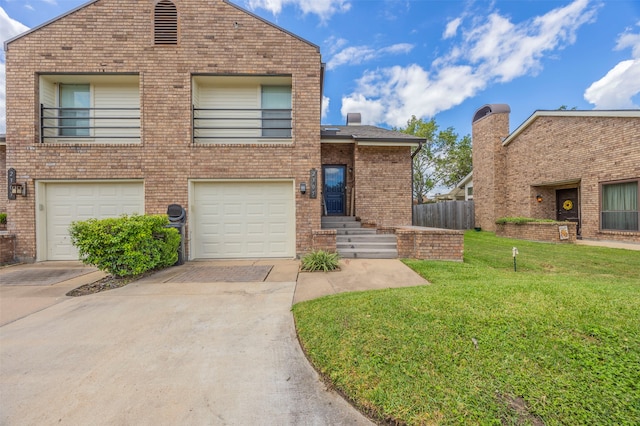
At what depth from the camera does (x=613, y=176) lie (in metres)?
9.30

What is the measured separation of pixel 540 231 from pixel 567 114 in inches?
206

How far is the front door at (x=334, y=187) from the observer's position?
9828mm

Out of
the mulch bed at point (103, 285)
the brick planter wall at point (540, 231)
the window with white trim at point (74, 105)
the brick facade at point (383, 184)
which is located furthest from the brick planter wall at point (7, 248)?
the brick planter wall at point (540, 231)

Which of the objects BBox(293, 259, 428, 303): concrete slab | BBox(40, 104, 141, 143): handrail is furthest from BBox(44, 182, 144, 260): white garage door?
BBox(293, 259, 428, 303): concrete slab

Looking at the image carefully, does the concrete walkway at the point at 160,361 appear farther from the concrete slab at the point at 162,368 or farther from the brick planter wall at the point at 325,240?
the brick planter wall at the point at 325,240

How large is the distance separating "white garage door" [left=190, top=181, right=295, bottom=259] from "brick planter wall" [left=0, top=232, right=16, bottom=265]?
448 centimetres

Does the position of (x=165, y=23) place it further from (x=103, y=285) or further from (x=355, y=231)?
(x=355, y=231)

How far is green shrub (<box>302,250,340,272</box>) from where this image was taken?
554cm

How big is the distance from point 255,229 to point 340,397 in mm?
5798

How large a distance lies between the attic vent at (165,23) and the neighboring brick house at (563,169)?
14544 millimetres

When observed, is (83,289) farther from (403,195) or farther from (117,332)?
(403,195)

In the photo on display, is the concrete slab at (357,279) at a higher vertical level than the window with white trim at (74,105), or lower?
lower

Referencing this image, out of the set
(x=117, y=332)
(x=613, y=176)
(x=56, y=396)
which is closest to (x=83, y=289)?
(x=117, y=332)

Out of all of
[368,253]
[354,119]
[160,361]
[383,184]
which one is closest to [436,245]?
[368,253]
